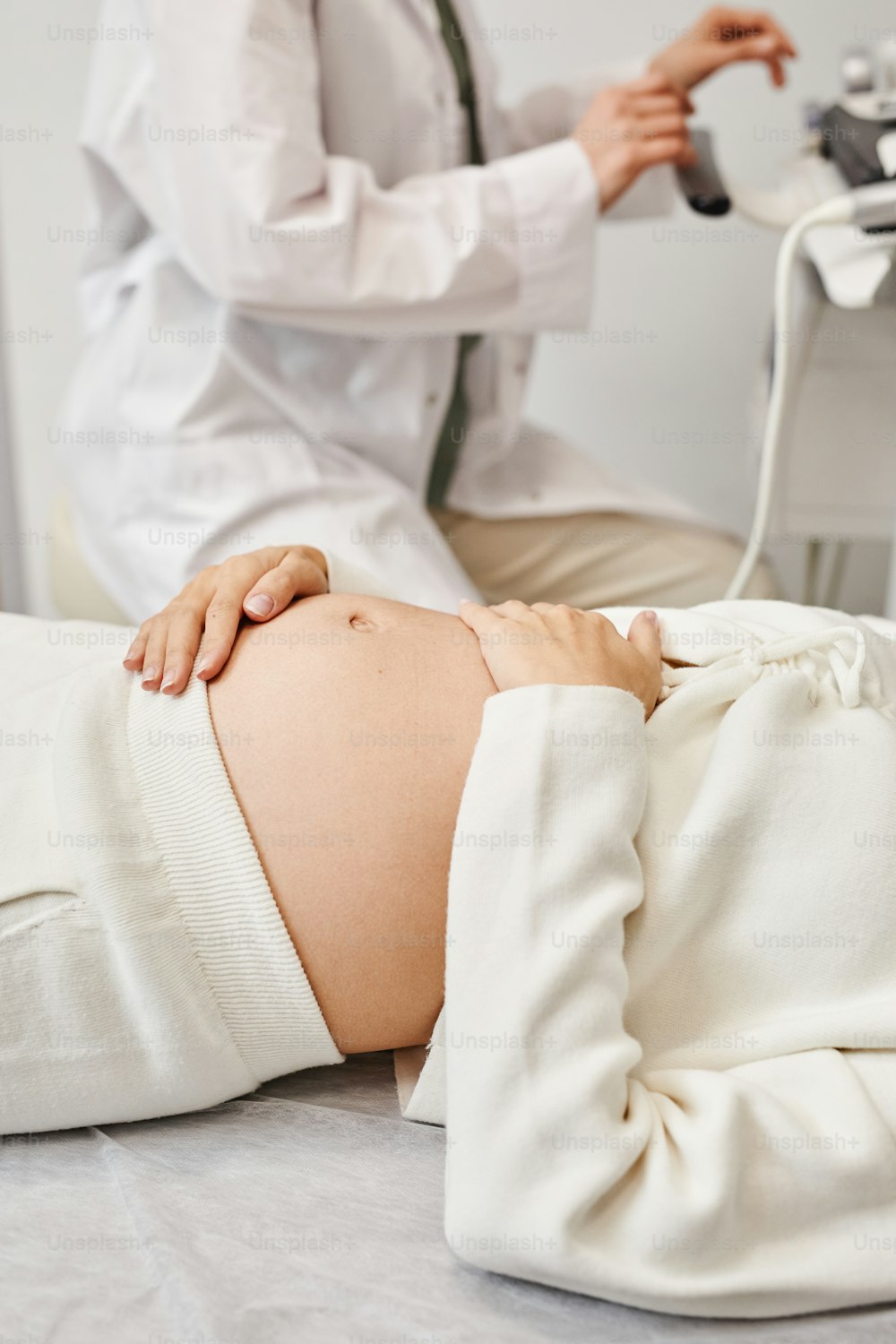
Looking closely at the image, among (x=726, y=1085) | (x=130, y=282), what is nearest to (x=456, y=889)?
(x=726, y=1085)

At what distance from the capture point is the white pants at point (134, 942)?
0.70m

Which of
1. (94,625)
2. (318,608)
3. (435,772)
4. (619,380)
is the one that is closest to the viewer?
(435,772)

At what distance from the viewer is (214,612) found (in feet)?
2.81

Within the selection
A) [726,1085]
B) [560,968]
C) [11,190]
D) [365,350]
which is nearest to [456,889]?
[560,968]

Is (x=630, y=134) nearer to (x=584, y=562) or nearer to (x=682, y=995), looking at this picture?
(x=584, y=562)

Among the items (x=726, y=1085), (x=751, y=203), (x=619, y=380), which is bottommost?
(x=619, y=380)

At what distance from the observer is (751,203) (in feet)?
4.66

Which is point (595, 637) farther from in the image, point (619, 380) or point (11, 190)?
point (11, 190)

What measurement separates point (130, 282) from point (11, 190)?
1.01 meters

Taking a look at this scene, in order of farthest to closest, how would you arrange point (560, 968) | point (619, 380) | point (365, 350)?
point (619, 380) → point (365, 350) → point (560, 968)

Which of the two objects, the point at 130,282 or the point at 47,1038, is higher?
the point at 130,282

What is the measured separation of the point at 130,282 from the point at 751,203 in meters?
0.74

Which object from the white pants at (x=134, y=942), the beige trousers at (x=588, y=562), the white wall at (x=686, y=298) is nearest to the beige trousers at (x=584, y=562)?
the beige trousers at (x=588, y=562)

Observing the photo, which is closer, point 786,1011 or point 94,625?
point 786,1011
